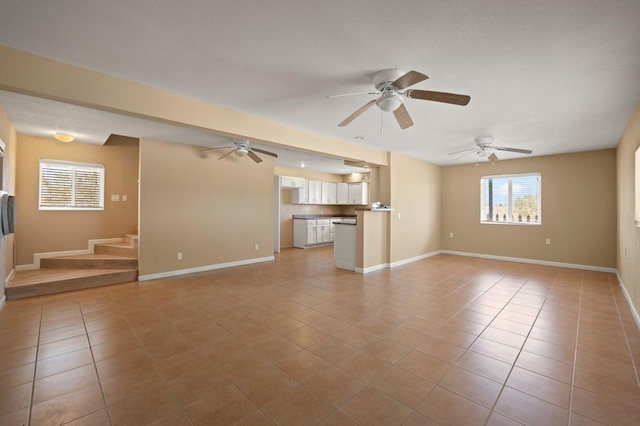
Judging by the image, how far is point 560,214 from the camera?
20.0 feet

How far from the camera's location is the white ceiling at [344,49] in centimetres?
176

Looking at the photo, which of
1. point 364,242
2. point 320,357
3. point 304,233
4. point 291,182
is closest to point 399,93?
point 320,357

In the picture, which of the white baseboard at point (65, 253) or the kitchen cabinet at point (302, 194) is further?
the kitchen cabinet at point (302, 194)

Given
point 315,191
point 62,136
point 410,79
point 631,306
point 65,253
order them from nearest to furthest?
point 410,79 < point 631,306 < point 62,136 < point 65,253 < point 315,191

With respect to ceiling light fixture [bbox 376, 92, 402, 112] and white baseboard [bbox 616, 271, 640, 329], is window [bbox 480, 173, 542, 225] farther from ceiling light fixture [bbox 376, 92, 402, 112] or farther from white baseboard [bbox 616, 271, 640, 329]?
ceiling light fixture [bbox 376, 92, 402, 112]

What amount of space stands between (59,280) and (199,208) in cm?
235

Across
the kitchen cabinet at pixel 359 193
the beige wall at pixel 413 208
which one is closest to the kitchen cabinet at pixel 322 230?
the kitchen cabinet at pixel 359 193

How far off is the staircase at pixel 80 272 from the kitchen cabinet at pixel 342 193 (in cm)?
654

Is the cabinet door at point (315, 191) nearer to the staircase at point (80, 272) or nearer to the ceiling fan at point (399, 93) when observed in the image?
the staircase at point (80, 272)

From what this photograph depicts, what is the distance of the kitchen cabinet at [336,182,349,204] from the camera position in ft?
33.1

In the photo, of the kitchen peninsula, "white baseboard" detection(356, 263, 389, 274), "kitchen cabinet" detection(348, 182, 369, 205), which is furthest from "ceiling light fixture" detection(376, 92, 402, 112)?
"kitchen cabinet" detection(348, 182, 369, 205)

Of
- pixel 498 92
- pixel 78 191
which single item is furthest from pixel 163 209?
pixel 498 92

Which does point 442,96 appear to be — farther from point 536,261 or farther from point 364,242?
point 536,261

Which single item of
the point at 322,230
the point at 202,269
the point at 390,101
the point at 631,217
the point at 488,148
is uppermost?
the point at 488,148
